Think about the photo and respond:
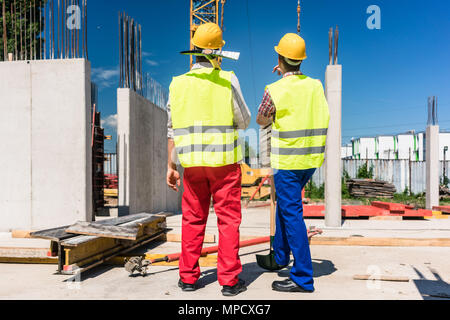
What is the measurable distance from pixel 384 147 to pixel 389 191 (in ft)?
141

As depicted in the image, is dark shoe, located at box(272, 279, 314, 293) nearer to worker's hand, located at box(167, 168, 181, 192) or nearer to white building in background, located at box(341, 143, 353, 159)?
worker's hand, located at box(167, 168, 181, 192)

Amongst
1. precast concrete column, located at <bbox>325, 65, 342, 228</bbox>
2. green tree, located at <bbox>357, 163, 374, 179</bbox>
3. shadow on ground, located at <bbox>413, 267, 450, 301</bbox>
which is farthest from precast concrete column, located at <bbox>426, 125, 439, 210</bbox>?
shadow on ground, located at <bbox>413, 267, 450, 301</bbox>

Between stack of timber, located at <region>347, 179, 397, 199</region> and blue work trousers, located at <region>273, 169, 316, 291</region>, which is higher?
blue work trousers, located at <region>273, 169, 316, 291</region>

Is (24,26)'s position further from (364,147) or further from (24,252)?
(364,147)

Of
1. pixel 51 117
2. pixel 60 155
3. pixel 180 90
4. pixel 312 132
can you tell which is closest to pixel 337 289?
pixel 312 132

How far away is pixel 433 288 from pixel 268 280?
Answer: 1404 millimetres

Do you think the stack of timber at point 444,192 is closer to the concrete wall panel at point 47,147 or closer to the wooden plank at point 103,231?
the concrete wall panel at point 47,147

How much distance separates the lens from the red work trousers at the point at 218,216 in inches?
106

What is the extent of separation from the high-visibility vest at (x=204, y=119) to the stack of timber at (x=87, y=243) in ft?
4.28

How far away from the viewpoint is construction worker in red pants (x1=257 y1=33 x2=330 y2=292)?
2789mm

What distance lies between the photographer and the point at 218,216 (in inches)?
108

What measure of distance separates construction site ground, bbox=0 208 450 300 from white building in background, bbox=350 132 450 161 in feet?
147

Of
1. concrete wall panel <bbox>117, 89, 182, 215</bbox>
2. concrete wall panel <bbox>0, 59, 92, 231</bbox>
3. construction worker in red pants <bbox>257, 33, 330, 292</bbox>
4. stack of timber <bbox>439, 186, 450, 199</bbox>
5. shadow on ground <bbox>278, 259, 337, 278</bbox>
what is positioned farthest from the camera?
stack of timber <bbox>439, 186, 450, 199</bbox>

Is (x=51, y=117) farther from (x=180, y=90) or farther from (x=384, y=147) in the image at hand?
(x=384, y=147)
